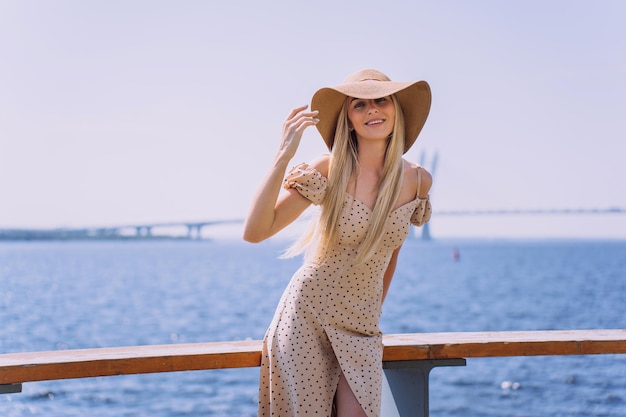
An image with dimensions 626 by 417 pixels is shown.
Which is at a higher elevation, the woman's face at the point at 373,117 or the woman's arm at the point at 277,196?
the woman's face at the point at 373,117

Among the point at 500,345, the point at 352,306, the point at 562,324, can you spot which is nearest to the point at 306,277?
the point at 352,306

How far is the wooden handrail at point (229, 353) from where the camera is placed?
2012 mm

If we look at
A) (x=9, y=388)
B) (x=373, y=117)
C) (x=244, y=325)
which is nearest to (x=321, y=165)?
(x=373, y=117)

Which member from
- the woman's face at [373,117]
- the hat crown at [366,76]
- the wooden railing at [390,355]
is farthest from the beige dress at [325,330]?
the hat crown at [366,76]

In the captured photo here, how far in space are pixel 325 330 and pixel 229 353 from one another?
0.27 metres

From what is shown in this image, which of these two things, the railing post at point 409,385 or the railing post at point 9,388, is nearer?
the railing post at point 9,388

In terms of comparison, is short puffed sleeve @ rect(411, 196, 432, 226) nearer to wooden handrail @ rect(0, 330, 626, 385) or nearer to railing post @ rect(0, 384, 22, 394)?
wooden handrail @ rect(0, 330, 626, 385)

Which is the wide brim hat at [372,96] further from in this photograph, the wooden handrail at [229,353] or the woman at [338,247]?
the wooden handrail at [229,353]

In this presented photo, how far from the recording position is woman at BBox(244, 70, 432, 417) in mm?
2102

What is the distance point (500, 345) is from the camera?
7.51 ft

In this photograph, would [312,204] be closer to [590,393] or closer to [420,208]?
[420,208]

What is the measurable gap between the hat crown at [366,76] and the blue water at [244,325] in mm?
552

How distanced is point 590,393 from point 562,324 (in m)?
9.84

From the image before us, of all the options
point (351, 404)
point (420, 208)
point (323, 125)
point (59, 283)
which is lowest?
point (59, 283)
